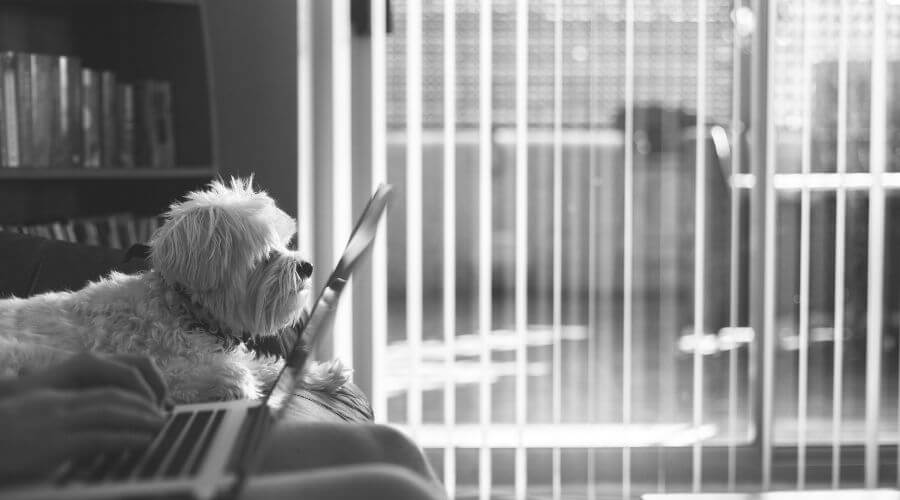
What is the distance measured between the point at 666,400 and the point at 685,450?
407mm

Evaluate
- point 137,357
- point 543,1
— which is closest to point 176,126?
point 543,1

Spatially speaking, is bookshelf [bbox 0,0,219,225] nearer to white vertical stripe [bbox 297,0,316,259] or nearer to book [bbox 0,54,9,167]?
book [bbox 0,54,9,167]

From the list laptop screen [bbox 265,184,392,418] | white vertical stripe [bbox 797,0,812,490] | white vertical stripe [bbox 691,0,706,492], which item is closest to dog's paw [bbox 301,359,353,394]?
laptop screen [bbox 265,184,392,418]

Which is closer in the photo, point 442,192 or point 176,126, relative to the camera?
point 176,126

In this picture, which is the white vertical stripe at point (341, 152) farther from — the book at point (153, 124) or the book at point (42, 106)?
the book at point (42, 106)

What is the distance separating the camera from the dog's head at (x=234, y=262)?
1679 millimetres

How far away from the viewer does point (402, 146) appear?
2986mm

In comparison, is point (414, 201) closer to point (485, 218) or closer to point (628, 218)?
point (485, 218)

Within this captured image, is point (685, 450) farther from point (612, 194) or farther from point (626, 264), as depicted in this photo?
point (612, 194)

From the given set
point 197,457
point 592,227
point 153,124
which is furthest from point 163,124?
point 197,457

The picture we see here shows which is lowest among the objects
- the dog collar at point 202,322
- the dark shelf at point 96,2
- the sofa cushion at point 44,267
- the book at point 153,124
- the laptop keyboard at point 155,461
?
the laptop keyboard at point 155,461

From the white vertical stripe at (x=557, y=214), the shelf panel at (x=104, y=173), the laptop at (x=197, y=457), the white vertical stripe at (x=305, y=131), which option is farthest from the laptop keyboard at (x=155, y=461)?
the white vertical stripe at (x=557, y=214)

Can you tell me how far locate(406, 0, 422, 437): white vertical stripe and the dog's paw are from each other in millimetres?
1041

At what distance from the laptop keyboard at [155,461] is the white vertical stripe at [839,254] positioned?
2.30 m
